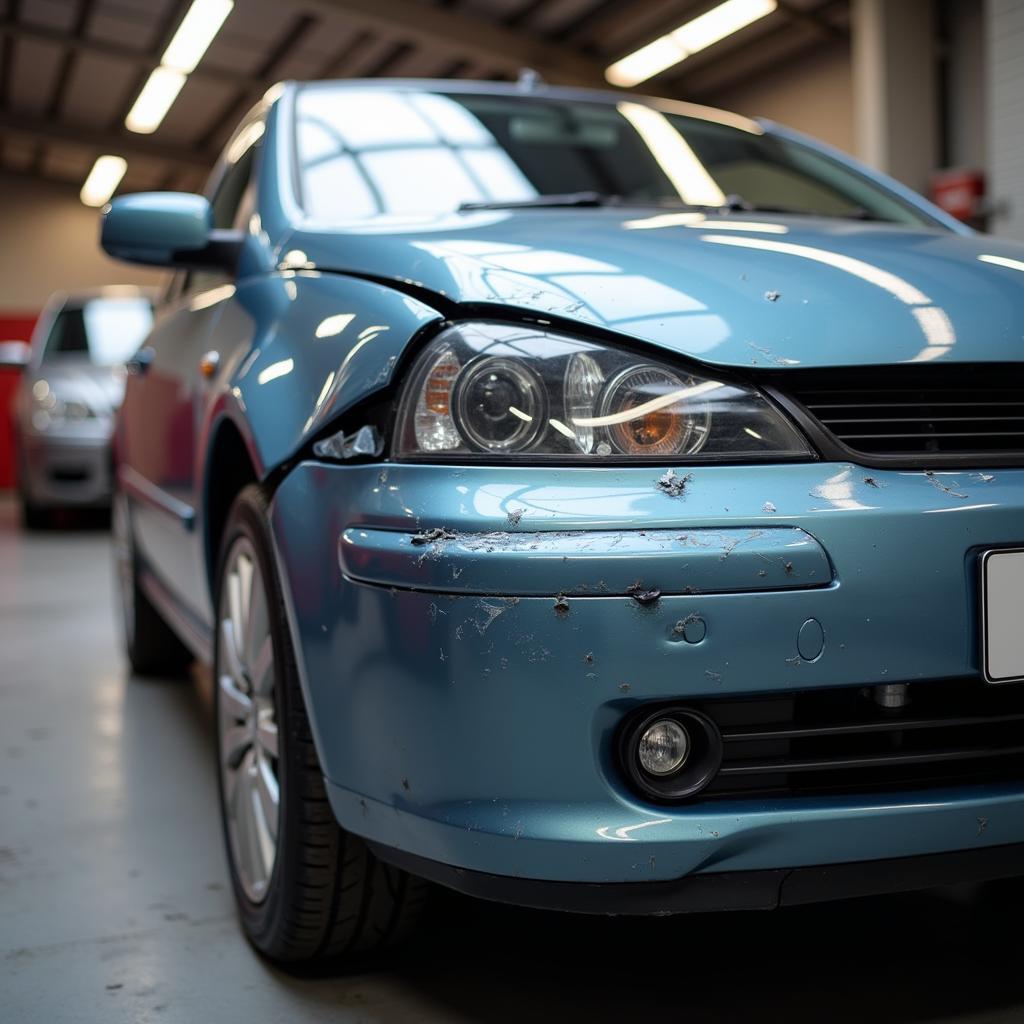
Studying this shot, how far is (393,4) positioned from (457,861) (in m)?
9.72

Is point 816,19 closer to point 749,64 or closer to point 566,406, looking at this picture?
point 749,64

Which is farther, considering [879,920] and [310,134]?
[310,134]

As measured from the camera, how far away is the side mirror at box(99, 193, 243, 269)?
2.14m

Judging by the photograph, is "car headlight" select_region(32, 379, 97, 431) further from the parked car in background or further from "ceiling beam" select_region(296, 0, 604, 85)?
"ceiling beam" select_region(296, 0, 604, 85)

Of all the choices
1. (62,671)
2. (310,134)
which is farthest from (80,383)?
(310,134)

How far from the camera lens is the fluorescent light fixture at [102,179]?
17.8 meters

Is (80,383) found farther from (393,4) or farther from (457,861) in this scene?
(457,861)

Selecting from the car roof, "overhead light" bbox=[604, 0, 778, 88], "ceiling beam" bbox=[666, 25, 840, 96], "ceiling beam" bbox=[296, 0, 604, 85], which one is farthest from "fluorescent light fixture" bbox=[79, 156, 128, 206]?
the car roof

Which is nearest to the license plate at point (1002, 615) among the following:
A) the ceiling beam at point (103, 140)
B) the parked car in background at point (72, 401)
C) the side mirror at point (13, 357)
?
the parked car in background at point (72, 401)

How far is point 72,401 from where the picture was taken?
A: 340 inches

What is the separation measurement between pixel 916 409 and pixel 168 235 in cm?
129

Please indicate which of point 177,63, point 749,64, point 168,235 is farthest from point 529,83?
point 177,63

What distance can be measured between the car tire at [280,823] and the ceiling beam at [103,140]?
1566 centimetres

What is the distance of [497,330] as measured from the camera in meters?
1.41
